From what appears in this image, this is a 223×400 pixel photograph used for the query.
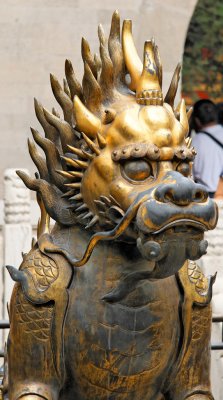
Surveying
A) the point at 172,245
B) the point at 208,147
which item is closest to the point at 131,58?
the point at 172,245

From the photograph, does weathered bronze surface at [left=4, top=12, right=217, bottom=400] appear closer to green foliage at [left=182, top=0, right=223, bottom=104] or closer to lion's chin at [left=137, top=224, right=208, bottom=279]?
lion's chin at [left=137, top=224, right=208, bottom=279]

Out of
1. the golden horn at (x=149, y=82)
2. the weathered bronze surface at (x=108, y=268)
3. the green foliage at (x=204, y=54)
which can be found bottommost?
the weathered bronze surface at (x=108, y=268)

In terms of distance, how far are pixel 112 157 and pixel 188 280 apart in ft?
1.64

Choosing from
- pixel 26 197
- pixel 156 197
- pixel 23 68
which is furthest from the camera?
pixel 23 68

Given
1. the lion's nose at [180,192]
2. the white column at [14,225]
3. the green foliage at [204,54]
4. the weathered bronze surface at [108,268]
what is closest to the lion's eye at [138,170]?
the weathered bronze surface at [108,268]

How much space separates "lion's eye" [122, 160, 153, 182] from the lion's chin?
0.61 ft

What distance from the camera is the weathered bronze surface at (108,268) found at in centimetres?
368

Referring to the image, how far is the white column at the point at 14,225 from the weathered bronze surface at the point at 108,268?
2939 millimetres

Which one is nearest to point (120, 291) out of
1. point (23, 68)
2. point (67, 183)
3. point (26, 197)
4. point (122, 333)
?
point (122, 333)

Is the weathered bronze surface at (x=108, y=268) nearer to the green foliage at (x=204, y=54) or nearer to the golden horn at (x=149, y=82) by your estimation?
the golden horn at (x=149, y=82)

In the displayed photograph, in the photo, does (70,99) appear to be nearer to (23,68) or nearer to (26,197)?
(26,197)

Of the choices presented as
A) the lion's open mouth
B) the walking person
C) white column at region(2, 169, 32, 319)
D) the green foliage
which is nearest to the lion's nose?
the lion's open mouth

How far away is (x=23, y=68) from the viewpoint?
9086 millimetres

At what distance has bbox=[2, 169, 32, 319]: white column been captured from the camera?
22.5ft
